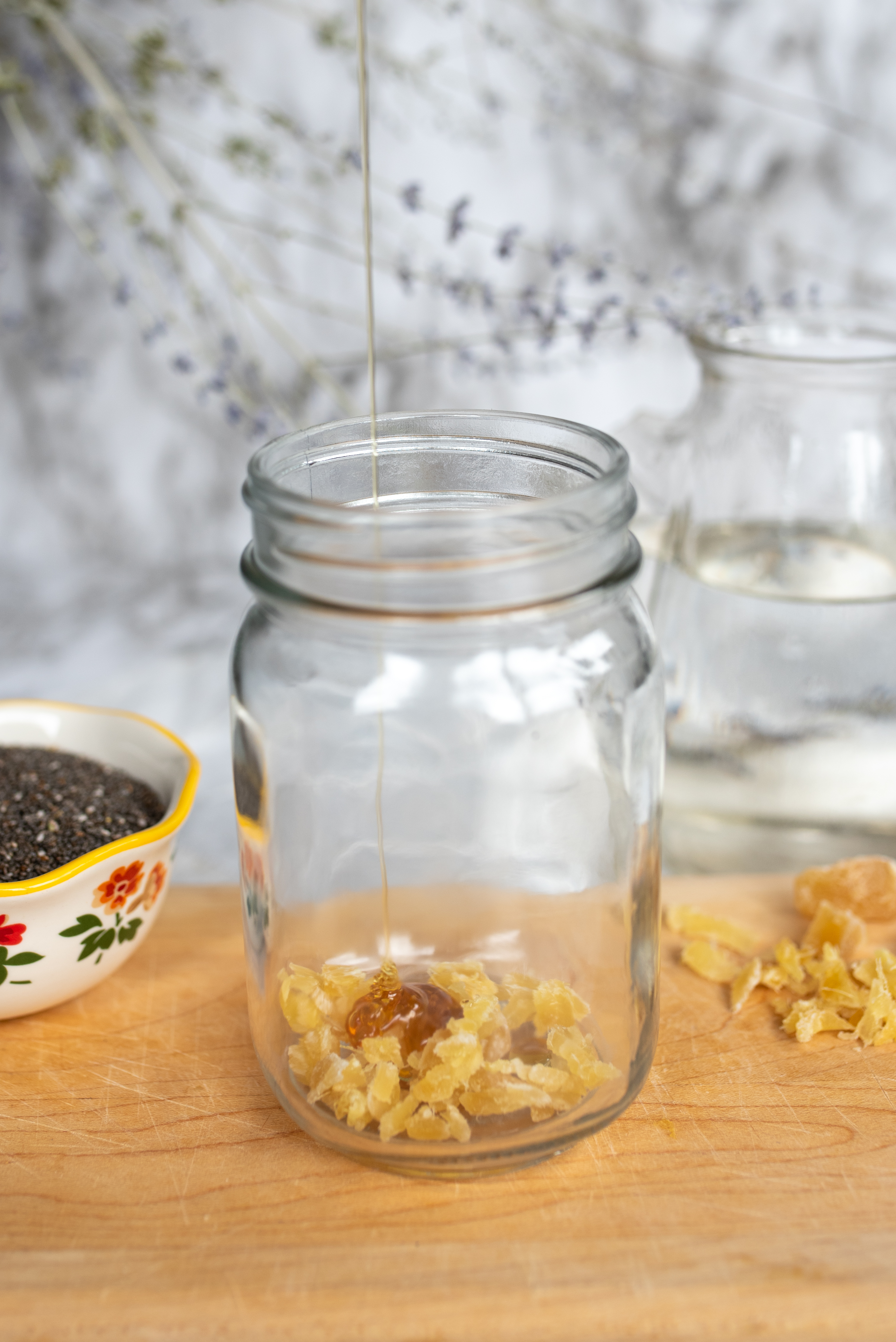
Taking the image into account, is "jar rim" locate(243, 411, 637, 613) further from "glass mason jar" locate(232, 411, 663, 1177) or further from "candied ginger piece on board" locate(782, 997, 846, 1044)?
"candied ginger piece on board" locate(782, 997, 846, 1044)

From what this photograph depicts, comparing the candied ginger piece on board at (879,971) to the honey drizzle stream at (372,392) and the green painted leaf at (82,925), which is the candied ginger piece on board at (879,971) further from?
the green painted leaf at (82,925)

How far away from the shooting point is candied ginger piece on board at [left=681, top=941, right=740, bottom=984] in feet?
2.88

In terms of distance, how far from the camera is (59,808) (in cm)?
86

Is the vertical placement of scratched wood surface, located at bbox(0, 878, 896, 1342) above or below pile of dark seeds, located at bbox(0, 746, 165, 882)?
below

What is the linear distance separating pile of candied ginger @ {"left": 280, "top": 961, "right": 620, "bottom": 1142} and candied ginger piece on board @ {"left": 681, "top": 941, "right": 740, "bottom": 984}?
13 cm

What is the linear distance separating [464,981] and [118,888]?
206 millimetres

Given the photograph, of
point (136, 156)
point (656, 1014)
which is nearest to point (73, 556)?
point (136, 156)

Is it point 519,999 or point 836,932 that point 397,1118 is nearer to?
point 519,999

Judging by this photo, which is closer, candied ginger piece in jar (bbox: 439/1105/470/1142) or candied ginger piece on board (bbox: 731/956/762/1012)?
candied ginger piece in jar (bbox: 439/1105/470/1142)

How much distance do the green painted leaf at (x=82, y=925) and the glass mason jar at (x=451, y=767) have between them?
0.32 feet

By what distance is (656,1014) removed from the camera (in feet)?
2.55

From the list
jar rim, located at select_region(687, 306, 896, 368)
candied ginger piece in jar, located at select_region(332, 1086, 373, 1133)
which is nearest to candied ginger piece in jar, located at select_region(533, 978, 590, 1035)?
candied ginger piece in jar, located at select_region(332, 1086, 373, 1133)

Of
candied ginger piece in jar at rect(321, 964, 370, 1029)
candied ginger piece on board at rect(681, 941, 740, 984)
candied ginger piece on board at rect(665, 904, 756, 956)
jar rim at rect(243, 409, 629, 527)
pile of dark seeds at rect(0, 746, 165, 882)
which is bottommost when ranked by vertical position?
candied ginger piece on board at rect(665, 904, 756, 956)

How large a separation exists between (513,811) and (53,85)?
1.04 metres
